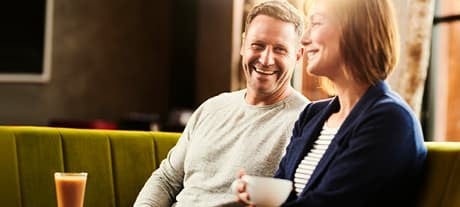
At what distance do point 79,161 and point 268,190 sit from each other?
1114mm

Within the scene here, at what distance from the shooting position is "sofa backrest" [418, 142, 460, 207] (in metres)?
1.85

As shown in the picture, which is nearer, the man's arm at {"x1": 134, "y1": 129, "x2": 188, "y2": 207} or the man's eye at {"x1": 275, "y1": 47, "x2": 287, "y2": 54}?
the man's eye at {"x1": 275, "y1": 47, "x2": 287, "y2": 54}

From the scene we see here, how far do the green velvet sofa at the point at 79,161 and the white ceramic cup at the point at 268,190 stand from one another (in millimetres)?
1069

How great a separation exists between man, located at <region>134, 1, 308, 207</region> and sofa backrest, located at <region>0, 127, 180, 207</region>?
0.92 feet

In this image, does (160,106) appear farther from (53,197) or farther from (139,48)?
(53,197)

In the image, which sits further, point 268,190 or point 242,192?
point 242,192

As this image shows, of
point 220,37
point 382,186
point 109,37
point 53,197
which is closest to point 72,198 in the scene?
point 53,197

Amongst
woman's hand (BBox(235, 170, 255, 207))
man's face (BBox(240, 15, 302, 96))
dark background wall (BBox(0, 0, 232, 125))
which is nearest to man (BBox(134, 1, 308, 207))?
man's face (BBox(240, 15, 302, 96))

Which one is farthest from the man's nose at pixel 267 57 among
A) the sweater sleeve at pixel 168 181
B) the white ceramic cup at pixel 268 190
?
the white ceramic cup at pixel 268 190

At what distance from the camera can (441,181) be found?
1848 mm

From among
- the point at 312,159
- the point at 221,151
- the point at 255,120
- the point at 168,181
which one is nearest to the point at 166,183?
the point at 168,181

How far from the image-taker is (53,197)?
264cm

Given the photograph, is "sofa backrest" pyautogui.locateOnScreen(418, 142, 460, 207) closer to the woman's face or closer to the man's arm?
the woman's face

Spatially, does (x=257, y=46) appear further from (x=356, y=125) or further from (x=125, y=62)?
(x=125, y=62)
